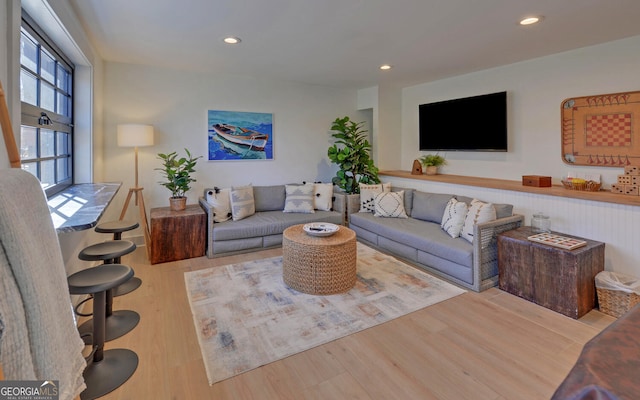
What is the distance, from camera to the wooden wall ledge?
9.11 ft

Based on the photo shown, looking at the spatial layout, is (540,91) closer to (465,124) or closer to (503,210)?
(465,124)

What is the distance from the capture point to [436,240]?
3.42 meters

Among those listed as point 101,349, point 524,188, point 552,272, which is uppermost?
point 524,188

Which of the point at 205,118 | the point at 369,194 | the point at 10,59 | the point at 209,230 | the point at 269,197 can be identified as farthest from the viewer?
the point at 269,197

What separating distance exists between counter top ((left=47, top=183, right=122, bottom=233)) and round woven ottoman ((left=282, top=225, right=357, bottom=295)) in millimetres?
1549

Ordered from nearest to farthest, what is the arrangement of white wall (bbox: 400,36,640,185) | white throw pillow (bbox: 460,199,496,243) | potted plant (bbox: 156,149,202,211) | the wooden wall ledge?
the wooden wall ledge → white wall (bbox: 400,36,640,185) → white throw pillow (bbox: 460,199,496,243) → potted plant (bbox: 156,149,202,211)

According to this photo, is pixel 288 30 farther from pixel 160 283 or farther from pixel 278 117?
pixel 160 283

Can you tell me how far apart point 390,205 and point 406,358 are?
2584 mm

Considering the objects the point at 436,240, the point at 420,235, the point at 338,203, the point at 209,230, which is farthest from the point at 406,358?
the point at 338,203

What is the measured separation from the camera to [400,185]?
Result: 5125 mm

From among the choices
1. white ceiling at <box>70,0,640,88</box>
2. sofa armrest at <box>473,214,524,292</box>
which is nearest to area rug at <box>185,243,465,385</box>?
sofa armrest at <box>473,214,524,292</box>

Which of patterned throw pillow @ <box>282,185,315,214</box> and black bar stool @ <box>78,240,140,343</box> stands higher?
patterned throw pillow @ <box>282,185,315,214</box>

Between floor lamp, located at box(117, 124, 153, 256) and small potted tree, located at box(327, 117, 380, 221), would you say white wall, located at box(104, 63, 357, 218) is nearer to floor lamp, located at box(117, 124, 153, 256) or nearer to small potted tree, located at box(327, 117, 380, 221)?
floor lamp, located at box(117, 124, 153, 256)

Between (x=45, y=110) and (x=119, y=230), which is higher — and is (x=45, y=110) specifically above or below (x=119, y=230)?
above
